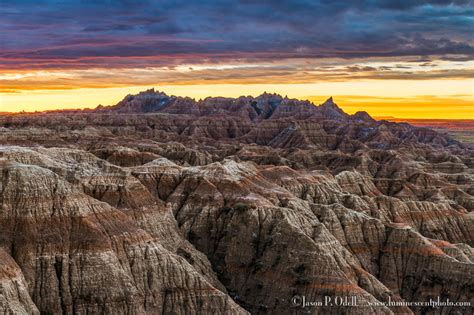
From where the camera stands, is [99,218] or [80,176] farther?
[80,176]

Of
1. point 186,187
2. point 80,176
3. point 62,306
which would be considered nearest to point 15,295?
point 62,306

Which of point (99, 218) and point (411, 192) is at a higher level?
point (99, 218)

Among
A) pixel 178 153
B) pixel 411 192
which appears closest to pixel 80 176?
pixel 411 192

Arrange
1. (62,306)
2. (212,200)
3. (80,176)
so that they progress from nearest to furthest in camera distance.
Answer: (62,306) → (80,176) → (212,200)

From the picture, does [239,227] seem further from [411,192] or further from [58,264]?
[411,192]

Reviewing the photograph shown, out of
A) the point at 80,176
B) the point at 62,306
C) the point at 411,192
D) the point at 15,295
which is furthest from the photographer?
the point at 411,192
